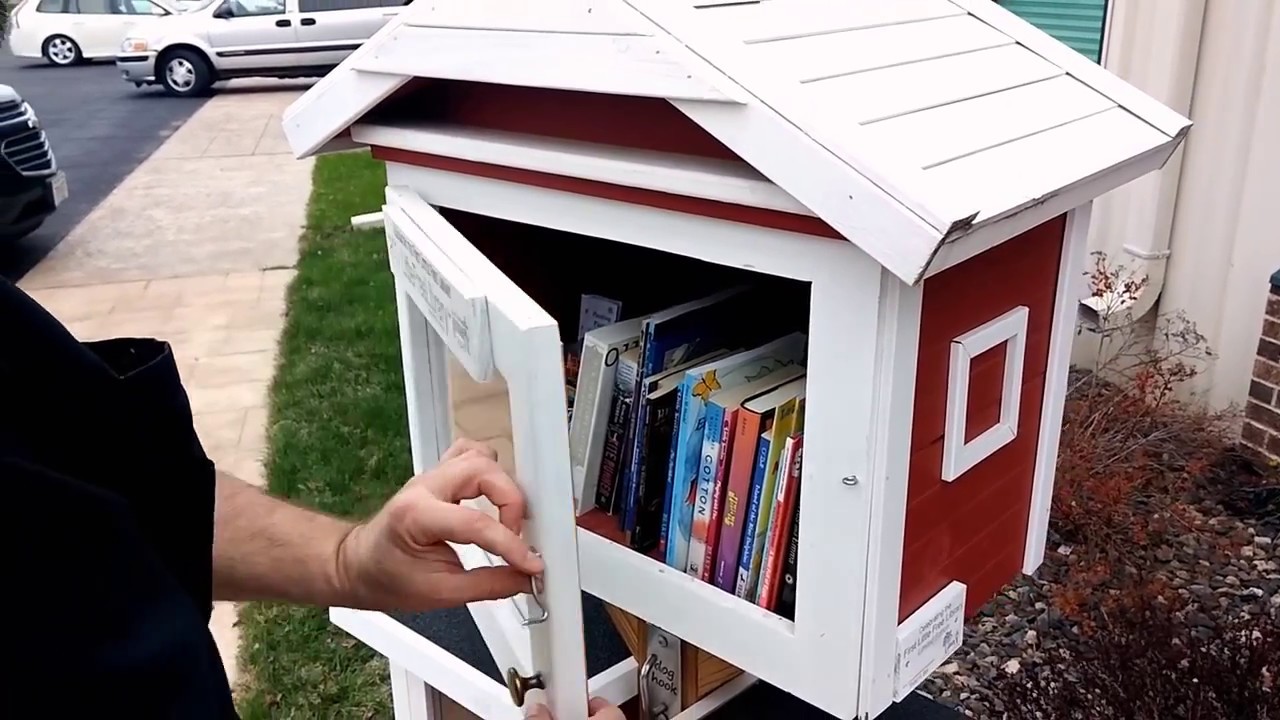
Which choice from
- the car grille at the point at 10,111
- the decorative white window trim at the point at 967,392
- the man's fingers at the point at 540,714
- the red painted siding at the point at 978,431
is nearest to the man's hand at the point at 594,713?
the man's fingers at the point at 540,714

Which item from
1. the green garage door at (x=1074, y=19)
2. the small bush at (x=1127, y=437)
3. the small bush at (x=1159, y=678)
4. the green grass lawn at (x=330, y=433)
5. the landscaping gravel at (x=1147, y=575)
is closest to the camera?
the small bush at (x=1159, y=678)

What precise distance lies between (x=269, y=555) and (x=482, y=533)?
0.32m

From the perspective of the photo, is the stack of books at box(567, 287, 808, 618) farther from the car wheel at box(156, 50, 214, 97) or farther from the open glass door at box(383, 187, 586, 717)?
the car wheel at box(156, 50, 214, 97)

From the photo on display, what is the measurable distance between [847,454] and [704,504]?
26cm

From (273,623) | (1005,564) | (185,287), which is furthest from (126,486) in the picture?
(185,287)

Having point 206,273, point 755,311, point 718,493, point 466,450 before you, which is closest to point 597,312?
point 755,311

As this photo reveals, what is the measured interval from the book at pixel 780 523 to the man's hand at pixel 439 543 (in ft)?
1.00

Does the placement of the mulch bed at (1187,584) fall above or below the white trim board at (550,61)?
below

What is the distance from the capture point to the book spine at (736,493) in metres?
1.25

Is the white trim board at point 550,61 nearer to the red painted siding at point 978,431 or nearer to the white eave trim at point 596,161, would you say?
the white eave trim at point 596,161

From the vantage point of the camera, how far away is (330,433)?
390cm

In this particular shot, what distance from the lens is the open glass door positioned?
99cm

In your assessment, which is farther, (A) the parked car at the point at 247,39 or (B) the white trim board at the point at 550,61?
(A) the parked car at the point at 247,39

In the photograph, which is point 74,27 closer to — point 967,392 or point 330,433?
point 330,433
